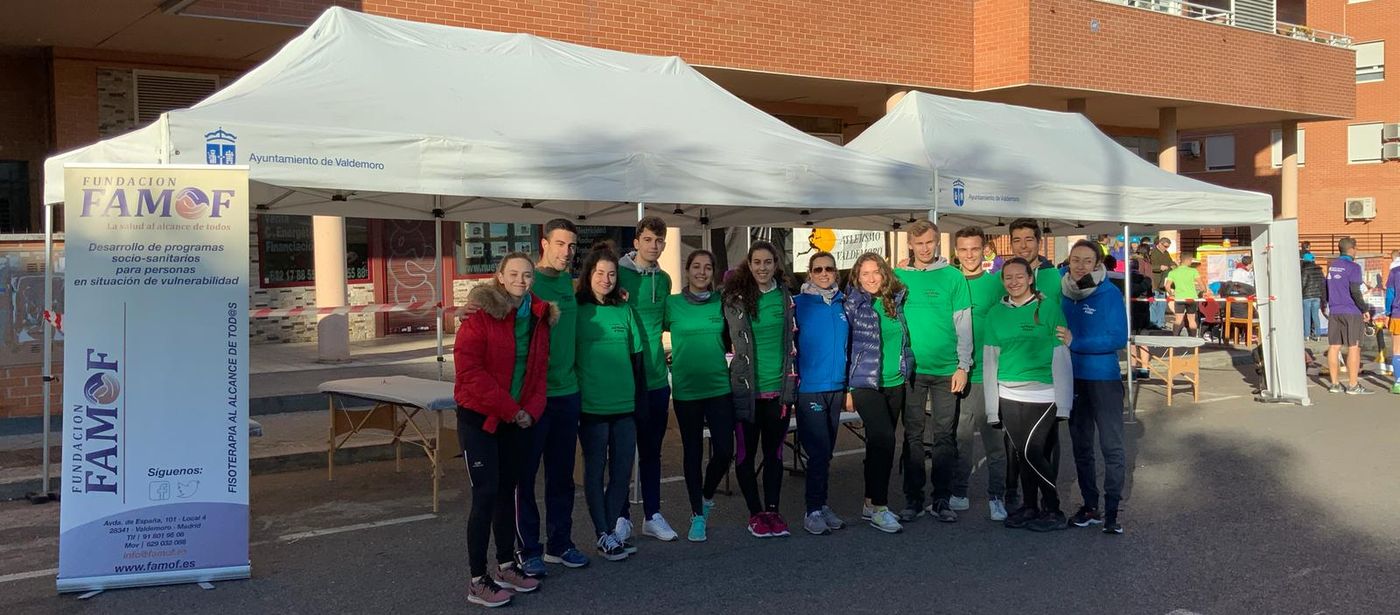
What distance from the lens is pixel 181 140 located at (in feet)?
21.7

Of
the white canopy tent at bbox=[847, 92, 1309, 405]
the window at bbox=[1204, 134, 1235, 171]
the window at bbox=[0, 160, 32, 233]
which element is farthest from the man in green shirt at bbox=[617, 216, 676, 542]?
the window at bbox=[1204, 134, 1235, 171]

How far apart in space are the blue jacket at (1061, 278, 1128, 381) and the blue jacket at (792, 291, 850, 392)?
4.55 ft

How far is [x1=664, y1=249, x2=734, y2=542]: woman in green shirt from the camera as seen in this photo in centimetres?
679

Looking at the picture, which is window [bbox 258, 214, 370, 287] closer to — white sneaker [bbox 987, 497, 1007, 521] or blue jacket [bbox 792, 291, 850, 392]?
blue jacket [bbox 792, 291, 850, 392]

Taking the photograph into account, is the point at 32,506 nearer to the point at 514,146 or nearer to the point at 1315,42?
the point at 514,146

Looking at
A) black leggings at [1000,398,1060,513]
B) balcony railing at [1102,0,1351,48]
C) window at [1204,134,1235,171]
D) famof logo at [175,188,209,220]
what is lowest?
black leggings at [1000,398,1060,513]

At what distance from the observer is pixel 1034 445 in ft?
23.3

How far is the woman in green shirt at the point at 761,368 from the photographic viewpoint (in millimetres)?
6871

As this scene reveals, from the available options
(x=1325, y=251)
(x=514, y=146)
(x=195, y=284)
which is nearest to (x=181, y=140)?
(x=195, y=284)

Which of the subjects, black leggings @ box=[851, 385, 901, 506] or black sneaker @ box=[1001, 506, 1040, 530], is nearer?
black leggings @ box=[851, 385, 901, 506]

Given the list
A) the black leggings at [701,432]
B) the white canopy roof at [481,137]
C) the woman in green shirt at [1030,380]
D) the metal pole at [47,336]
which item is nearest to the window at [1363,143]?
the white canopy roof at [481,137]

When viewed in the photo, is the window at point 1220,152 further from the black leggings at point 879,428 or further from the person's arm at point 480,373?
the person's arm at point 480,373

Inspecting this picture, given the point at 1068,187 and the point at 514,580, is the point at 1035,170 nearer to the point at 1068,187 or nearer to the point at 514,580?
the point at 1068,187

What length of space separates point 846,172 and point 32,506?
6.21 meters
